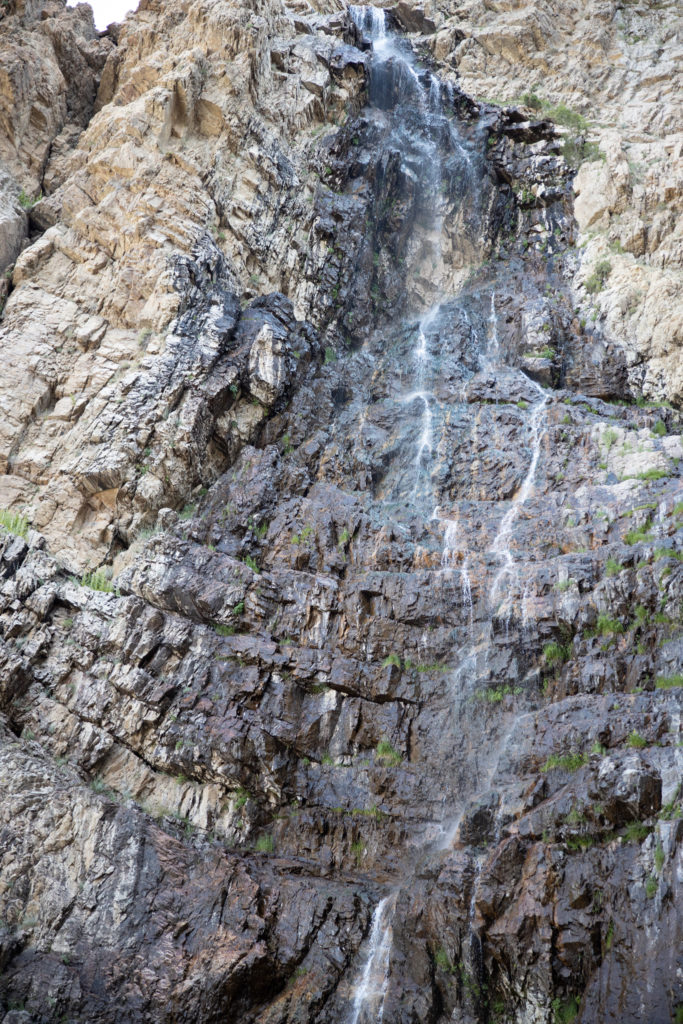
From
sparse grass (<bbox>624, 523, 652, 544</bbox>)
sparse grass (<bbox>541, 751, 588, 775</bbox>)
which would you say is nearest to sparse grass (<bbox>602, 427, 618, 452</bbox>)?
sparse grass (<bbox>624, 523, 652, 544</bbox>)

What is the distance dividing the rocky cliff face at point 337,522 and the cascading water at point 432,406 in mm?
129

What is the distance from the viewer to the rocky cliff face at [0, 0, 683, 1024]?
1318 centimetres

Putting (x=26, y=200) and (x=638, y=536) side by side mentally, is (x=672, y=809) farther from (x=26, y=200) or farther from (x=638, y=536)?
(x=26, y=200)

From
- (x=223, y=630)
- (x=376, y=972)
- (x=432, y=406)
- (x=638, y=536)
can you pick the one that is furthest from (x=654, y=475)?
(x=376, y=972)

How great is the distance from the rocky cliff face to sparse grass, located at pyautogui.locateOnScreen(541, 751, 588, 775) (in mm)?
113

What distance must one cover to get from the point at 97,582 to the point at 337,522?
623 cm

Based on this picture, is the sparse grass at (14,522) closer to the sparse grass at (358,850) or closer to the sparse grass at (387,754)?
A: the sparse grass at (387,754)

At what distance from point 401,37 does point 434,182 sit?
1023cm

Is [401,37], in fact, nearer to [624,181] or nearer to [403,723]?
[624,181]

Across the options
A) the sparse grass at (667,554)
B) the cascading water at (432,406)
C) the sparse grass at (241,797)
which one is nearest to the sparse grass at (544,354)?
the cascading water at (432,406)

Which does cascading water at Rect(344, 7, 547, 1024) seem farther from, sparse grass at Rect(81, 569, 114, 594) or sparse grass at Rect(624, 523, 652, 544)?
sparse grass at Rect(81, 569, 114, 594)

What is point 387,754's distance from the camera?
16.0 metres

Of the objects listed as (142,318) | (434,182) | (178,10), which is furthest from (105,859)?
(178,10)

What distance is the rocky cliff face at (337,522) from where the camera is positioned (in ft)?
43.2
